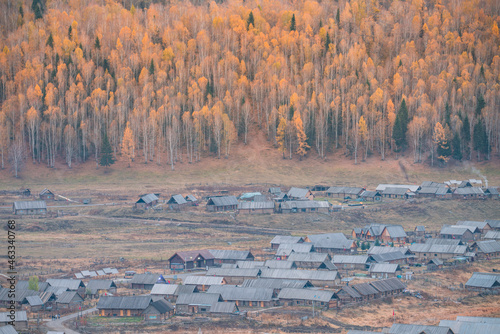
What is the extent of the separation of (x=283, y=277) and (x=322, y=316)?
1106 centimetres

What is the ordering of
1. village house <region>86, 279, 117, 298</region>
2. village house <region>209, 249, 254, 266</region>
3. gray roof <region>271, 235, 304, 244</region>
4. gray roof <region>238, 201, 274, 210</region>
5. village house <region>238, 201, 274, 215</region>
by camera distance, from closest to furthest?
village house <region>86, 279, 117, 298</region> → village house <region>209, 249, 254, 266</region> → gray roof <region>271, 235, 304, 244</region> → village house <region>238, 201, 274, 215</region> → gray roof <region>238, 201, 274, 210</region>

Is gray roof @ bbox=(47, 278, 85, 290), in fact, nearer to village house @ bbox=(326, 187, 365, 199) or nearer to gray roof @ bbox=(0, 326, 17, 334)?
gray roof @ bbox=(0, 326, 17, 334)

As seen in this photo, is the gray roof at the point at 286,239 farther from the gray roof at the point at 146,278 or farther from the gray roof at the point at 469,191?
the gray roof at the point at 469,191

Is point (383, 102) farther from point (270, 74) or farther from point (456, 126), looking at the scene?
point (270, 74)

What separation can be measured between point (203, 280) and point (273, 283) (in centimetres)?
704

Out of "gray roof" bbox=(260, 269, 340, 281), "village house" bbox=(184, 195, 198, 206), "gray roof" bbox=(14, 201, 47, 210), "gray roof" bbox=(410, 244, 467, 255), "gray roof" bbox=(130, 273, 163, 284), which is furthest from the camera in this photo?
"village house" bbox=(184, 195, 198, 206)

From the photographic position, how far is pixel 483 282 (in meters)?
64.2

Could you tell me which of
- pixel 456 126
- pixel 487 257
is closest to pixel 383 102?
pixel 456 126

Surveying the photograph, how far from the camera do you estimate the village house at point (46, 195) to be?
10844cm

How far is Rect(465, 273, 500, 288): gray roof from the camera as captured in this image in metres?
63.7

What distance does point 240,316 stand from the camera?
56.1m

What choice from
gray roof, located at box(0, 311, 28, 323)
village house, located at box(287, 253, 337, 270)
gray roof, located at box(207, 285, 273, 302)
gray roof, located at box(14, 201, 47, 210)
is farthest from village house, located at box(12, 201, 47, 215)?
gray roof, located at box(0, 311, 28, 323)

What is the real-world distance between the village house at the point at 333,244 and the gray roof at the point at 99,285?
29.2 m

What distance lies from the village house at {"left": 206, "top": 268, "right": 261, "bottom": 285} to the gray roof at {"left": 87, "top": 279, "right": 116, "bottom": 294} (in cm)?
1050
